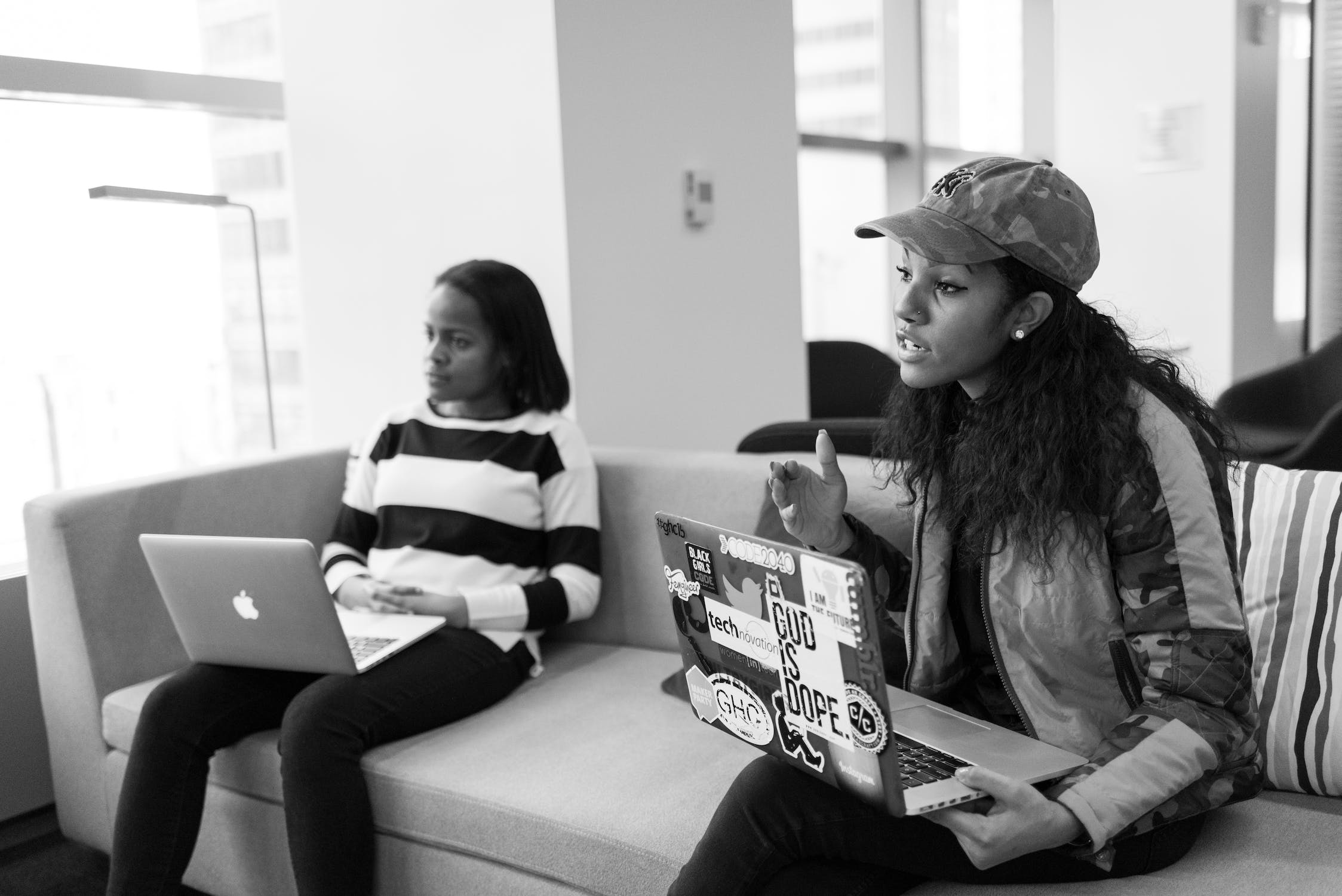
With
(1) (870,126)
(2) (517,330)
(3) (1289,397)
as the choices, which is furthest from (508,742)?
(1) (870,126)

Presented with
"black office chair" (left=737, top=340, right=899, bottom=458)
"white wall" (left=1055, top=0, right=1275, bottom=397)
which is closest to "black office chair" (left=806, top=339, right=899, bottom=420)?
"black office chair" (left=737, top=340, right=899, bottom=458)

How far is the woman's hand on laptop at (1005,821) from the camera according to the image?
114 cm

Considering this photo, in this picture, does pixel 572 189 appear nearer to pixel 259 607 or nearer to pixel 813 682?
pixel 259 607

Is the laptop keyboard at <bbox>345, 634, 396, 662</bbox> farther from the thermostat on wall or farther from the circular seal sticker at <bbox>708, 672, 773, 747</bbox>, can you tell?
the thermostat on wall

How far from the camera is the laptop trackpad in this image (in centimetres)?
134

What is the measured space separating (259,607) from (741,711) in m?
0.89

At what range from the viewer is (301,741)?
1774 millimetres

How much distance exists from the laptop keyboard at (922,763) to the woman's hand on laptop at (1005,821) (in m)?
0.05

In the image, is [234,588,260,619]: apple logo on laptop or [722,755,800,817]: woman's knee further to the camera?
[234,588,260,619]: apple logo on laptop

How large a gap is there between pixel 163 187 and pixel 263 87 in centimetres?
36

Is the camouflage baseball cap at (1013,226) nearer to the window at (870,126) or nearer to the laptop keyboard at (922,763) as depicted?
the laptop keyboard at (922,763)

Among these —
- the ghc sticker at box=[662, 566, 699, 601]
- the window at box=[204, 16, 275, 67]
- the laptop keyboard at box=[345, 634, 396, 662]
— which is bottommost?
the laptop keyboard at box=[345, 634, 396, 662]

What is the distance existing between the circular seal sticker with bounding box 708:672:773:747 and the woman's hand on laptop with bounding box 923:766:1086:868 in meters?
0.19

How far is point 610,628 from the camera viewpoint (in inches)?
93.0
